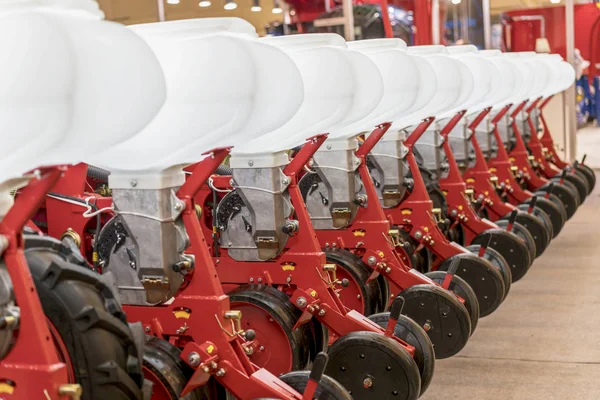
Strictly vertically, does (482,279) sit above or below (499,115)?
below

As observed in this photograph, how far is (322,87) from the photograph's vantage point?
319cm

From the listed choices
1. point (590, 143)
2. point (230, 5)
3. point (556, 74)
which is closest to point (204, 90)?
point (230, 5)

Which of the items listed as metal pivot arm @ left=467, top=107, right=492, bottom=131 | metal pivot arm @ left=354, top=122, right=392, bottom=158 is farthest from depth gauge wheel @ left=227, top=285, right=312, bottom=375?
metal pivot arm @ left=467, top=107, right=492, bottom=131

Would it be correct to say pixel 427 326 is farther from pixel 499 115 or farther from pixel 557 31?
pixel 557 31

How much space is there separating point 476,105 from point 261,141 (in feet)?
9.52

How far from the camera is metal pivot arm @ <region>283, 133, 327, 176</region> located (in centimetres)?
379

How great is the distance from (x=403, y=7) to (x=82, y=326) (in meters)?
8.17

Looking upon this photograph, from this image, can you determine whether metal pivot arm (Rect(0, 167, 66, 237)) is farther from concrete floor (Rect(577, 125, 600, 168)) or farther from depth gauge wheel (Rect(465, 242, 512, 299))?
concrete floor (Rect(577, 125, 600, 168))

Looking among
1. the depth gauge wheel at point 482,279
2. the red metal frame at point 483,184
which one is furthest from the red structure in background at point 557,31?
the depth gauge wheel at point 482,279

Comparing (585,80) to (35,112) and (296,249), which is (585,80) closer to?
(296,249)

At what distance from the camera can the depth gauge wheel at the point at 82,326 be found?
212 cm

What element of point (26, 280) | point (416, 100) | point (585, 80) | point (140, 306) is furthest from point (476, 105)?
point (585, 80)

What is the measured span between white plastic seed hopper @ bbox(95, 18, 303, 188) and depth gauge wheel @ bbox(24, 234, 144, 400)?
36cm

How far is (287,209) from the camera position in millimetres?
3766
